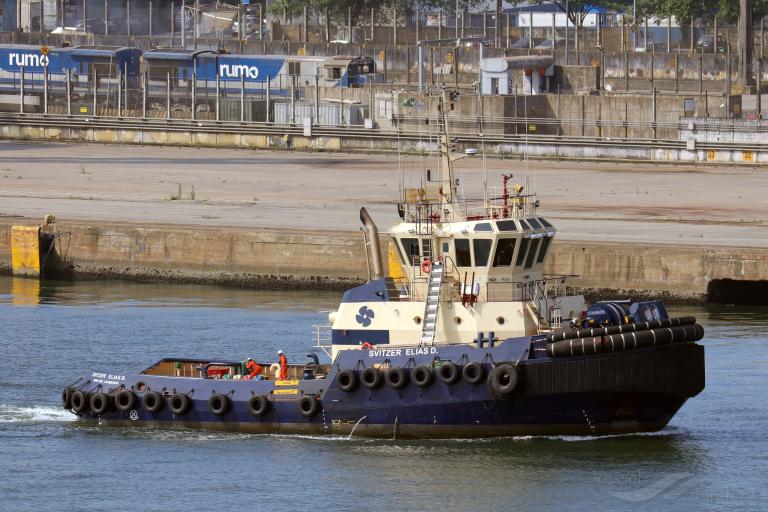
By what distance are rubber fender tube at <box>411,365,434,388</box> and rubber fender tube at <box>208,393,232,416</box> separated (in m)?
3.69

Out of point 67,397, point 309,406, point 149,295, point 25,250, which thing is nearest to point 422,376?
point 309,406

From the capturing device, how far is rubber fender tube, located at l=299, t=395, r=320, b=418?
1117 inches

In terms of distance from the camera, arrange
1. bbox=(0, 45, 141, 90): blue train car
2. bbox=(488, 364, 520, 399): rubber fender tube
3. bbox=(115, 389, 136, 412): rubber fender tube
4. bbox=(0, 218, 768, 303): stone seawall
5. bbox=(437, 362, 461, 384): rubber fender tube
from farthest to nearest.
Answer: bbox=(0, 45, 141, 90): blue train car, bbox=(0, 218, 768, 303): stone seawall, bbox=(115, 389, 136, 412): rubber fender tube, bbox=(437, 362, 461, 384): rubber fender tube, bbox=(488, 364, 520, 399): rubber fender tube

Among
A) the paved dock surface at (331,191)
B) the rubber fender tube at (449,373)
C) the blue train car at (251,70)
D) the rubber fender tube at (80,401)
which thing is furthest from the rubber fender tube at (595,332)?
the blue train car at (251,70)

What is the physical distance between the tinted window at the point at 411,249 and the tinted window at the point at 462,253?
2.56 ft

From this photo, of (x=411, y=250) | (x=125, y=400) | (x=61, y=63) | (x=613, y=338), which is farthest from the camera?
(x=61, y=63)

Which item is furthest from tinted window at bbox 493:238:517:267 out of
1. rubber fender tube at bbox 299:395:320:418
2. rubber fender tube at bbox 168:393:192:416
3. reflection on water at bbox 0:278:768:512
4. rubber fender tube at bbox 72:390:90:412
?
rubber fender tube at bbox 72:390:90:412

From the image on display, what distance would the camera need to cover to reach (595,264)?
145 feet

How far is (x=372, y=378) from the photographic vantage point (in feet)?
90.7

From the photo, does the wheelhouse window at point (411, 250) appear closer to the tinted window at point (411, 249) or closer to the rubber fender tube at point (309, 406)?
the tinted window at point (411, 249)

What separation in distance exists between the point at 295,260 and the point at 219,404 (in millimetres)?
18220

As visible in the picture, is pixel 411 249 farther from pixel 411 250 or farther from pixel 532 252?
pixel 532 252

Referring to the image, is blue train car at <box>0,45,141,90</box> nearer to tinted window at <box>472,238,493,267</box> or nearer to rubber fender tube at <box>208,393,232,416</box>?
rubber fender tube at <box>208,393,232,416</box>

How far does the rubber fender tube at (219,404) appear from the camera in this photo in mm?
29016
